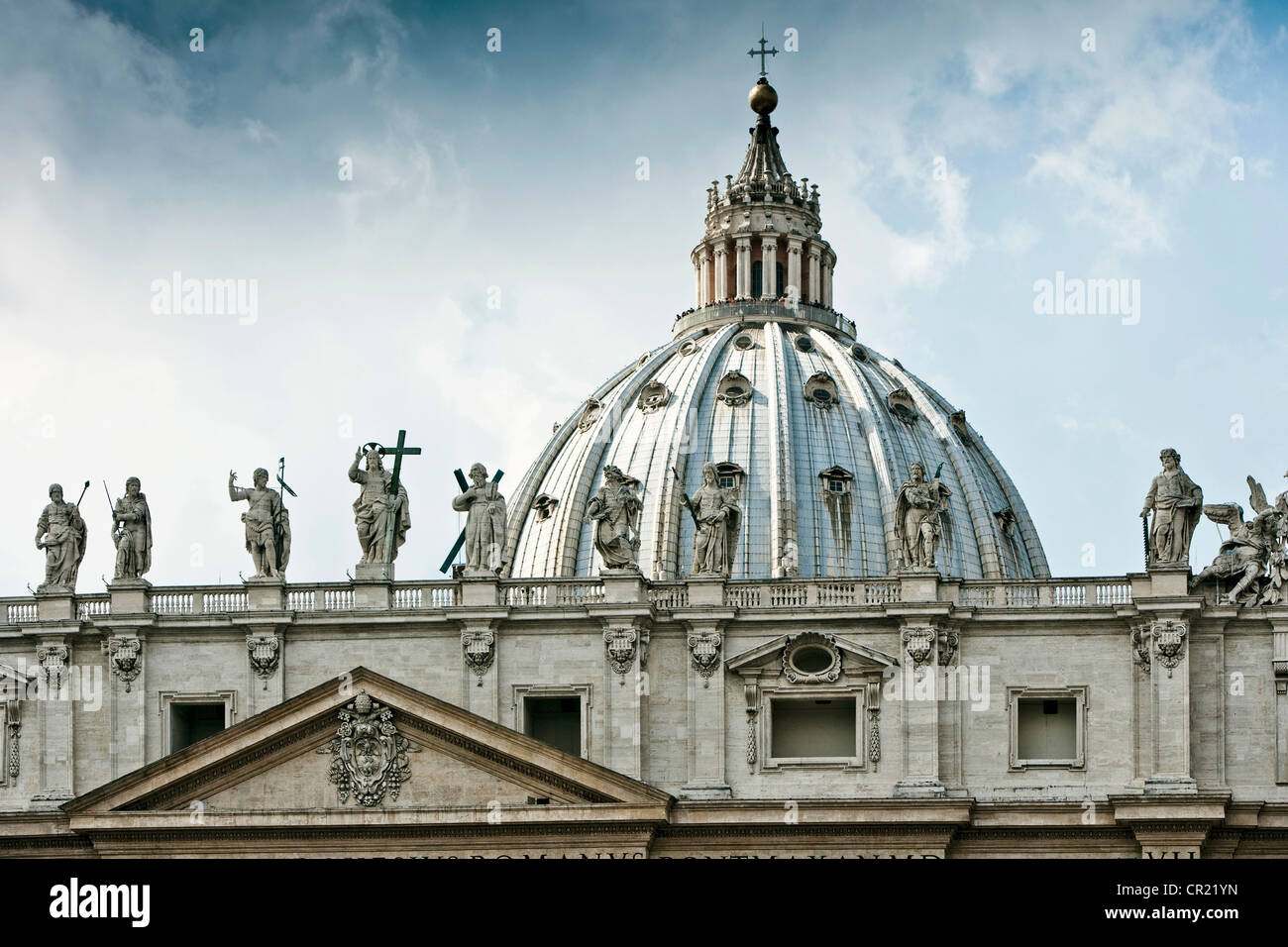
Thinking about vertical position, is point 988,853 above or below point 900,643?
below

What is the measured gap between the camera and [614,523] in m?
76.9

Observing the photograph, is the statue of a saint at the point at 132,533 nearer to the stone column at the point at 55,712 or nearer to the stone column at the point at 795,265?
the stone column at the point at 55,712

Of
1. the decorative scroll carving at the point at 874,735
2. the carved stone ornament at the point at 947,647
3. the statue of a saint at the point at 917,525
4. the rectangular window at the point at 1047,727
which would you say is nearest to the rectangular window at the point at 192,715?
the decorative scroll carving at the point at 874,735

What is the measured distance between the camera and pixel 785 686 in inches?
2972

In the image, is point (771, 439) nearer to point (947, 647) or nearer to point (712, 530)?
point (712, 530)

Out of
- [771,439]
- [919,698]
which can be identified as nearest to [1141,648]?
[919,698]

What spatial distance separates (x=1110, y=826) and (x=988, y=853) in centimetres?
322

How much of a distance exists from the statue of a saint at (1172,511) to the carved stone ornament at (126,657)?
27.2m

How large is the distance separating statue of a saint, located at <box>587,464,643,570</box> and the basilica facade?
8 cm

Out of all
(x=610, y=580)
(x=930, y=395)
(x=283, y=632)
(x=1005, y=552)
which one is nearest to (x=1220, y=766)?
(x=610, y=580)

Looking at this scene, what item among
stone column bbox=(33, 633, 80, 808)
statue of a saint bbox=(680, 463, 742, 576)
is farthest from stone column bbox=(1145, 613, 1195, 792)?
stone column bbox=(33, 633, 80, 808)

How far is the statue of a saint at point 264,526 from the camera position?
3044 inches
